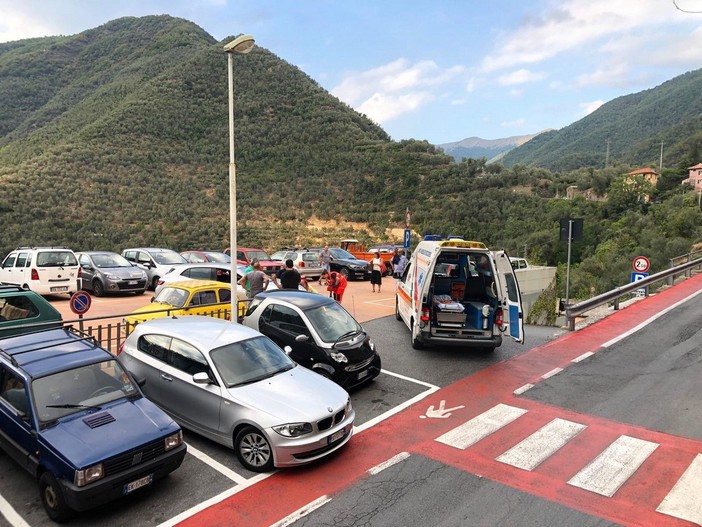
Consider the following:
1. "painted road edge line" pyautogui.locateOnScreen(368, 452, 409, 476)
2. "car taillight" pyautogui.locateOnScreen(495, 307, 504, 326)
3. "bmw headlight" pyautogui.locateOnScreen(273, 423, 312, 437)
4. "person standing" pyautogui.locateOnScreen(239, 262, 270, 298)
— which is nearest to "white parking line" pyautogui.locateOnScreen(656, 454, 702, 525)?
"painted road edge line" pyautogui.locateOnScreen(368, 452, 409, 476)

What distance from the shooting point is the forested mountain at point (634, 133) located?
4601 inches

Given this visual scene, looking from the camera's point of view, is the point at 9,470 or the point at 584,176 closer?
the point at 9,470

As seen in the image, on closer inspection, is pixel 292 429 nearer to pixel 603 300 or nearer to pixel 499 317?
pixel 499 317

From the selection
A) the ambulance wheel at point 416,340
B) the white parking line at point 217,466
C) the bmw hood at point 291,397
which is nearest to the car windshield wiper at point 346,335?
the bmw hood at point 291,397

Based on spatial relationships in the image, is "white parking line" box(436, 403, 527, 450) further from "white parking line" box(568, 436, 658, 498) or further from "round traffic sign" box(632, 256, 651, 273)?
"round traffic sign" box(632, 256, 651, 273)

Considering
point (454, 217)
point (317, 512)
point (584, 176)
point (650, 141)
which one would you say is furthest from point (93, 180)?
point (650, 141)

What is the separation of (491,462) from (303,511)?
249 centimetres

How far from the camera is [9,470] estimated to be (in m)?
6.12

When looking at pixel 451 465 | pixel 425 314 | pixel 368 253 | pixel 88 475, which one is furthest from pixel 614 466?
pixel 368 253

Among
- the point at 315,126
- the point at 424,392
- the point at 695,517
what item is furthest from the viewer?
the point at 315,126

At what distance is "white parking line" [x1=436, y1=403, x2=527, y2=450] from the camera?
271 inches

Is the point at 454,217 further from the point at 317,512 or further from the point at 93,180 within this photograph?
the point at 317,512

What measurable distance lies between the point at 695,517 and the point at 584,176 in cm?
7124

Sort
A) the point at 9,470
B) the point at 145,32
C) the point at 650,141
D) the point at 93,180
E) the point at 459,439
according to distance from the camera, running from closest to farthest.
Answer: the point at 9,470
the point at 459,439
the point at 93,180
the point at 145,32
the point at 650,141
